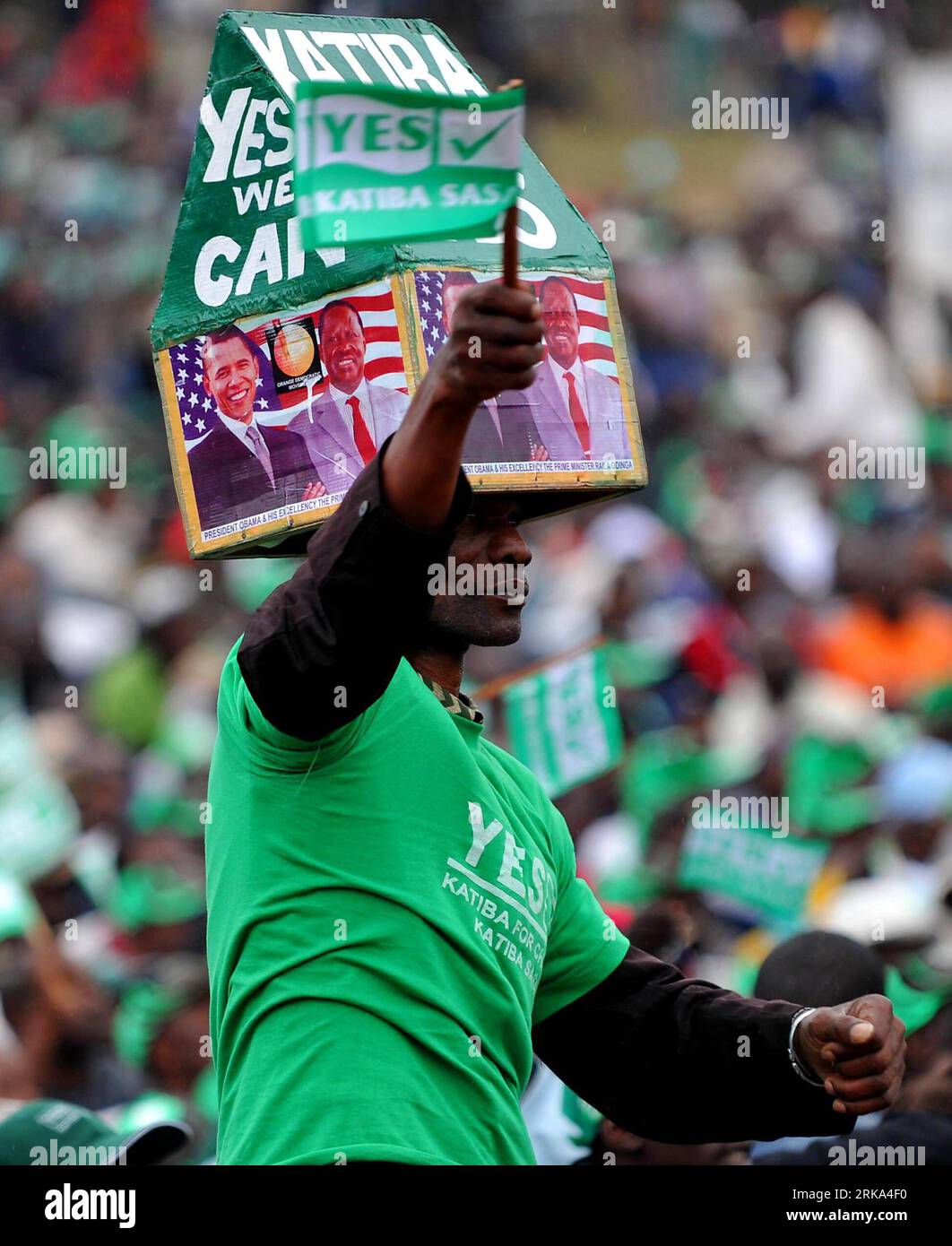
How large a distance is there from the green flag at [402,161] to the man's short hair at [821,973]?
2099 mm

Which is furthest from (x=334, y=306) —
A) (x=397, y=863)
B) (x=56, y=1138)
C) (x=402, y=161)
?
(x=56, y=1138)

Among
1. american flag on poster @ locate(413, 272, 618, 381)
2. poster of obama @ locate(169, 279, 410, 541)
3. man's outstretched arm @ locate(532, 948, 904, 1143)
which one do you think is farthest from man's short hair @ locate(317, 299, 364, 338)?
man's outstretched arm @ locate(532, 948, 904, 1143)

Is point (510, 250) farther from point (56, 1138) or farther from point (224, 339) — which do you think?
point (56, 1138)

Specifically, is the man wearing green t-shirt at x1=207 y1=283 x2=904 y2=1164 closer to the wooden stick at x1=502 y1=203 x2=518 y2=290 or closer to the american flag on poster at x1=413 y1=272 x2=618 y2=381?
the wooden stick at x1=502 y1=203 x2=518 y2=290

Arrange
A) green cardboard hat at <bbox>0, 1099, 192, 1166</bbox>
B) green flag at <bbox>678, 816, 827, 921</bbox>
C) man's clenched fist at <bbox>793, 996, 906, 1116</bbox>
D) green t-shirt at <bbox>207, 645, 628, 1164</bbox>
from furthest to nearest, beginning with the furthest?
→ green flag at <bbox>678, 816, 827, 921</bbox>
green cardboard hat at <bbox>0, 1099, 192, 1166</bbox>
man's clenched fist at <bbox>793, 996, 906, 1116</bbox>
green t-shirt at <bbox>207, 645, 628, 1164</bbox>

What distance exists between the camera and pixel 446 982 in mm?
2475

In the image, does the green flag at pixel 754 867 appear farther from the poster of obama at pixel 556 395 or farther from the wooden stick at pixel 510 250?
the wooden stick at pixel 510 250

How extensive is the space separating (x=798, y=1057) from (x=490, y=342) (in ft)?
3.93

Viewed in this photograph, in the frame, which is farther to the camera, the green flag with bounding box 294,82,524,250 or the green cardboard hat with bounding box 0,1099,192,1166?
the green cardboard hat with bounding box 0,1099,192,1166

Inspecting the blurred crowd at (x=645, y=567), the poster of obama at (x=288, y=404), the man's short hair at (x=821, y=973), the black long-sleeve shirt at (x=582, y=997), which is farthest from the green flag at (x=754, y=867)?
the poster of obama at (x=288, y=404)

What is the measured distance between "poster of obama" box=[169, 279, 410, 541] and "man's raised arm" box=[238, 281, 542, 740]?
54cm

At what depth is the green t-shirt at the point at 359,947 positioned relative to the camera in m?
2.39

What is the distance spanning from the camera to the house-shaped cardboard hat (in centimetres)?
281

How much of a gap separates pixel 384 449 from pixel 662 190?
8.02 meters
